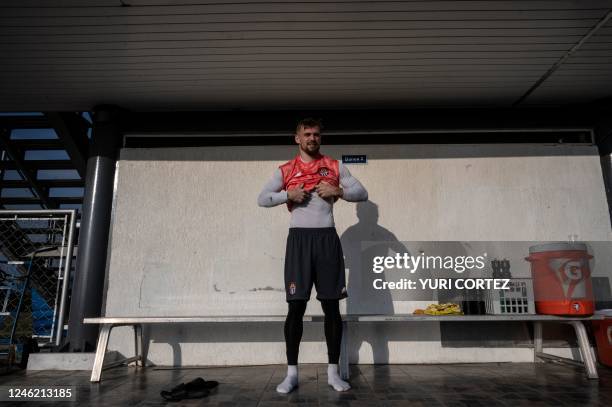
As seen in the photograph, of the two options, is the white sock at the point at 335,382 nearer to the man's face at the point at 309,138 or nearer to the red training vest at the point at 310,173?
the red training vest at the point at 310,173

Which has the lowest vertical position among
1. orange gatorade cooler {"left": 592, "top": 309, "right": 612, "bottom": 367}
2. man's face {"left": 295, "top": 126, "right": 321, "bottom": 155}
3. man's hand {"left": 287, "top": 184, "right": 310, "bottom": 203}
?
orange gatorade cooler {"left": 592, "top": 309, "right": 612, "bottom": 367}

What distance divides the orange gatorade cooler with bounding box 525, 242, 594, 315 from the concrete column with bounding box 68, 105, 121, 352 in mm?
3969

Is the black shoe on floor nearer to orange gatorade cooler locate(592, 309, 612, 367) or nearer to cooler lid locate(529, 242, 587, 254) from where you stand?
cooler lid locate(529, 242, 587, 254)

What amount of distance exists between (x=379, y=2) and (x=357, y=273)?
2402mm

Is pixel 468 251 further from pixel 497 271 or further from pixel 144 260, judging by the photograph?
pixel 144 260

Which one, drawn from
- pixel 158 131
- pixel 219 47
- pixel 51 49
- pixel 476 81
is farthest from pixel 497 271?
pixel 51 49

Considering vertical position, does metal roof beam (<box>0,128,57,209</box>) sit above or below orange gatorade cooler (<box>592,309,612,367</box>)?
above

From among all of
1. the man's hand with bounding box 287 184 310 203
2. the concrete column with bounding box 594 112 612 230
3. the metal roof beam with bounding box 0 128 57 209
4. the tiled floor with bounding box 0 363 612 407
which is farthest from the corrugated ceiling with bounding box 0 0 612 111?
the tiled floor with bounding box 0 363 612 407

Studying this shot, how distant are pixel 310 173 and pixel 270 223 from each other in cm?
141

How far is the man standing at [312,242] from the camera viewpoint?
2.74m

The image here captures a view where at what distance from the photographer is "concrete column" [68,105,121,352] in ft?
13.0

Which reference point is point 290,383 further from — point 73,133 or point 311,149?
point 73,133

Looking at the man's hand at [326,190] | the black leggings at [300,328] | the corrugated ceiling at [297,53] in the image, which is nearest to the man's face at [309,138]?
the man's hand at [326,190]

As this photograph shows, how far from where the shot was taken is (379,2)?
2.91 m
